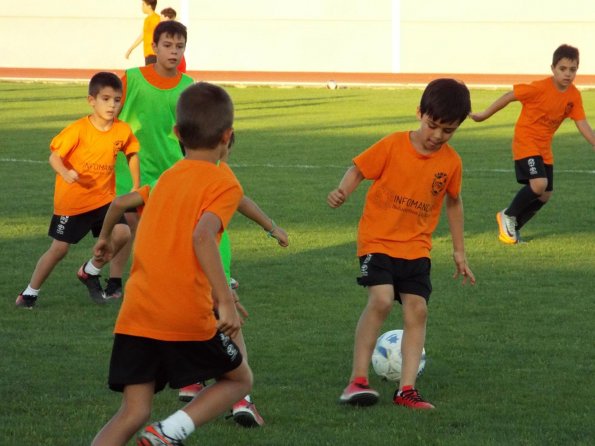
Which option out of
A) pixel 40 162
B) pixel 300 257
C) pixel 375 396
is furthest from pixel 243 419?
pixel 40 162

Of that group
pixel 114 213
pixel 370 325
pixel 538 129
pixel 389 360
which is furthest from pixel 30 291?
pixel 538 129

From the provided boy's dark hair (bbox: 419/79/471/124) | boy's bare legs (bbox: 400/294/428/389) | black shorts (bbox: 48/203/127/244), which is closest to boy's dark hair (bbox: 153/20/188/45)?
black shorts (bbox: 48/203/127/244)

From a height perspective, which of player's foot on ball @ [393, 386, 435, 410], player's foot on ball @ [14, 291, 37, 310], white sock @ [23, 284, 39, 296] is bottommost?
player's foot on ball @ [14, 291, 37, 310]

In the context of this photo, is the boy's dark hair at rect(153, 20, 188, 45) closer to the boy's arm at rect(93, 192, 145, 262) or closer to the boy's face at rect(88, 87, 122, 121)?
the boy's face at rect(88, 87, 122, 121)

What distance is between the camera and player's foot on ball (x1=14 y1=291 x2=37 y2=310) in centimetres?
748

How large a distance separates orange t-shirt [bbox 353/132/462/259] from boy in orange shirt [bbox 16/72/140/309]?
2.19m

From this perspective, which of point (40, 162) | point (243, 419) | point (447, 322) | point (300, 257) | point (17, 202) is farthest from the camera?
point (40, 162)

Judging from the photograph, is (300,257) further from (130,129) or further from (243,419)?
(243,419)

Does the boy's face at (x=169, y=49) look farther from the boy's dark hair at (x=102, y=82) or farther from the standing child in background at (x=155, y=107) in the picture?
the boy's dark hair at (x=102, y=82)

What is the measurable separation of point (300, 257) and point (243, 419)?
418cm

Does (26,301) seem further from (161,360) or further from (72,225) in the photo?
(161,360)

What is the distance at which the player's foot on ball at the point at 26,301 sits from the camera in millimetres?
7480

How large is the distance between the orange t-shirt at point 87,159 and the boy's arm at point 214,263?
3.55 m

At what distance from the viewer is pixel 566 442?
4891mm
